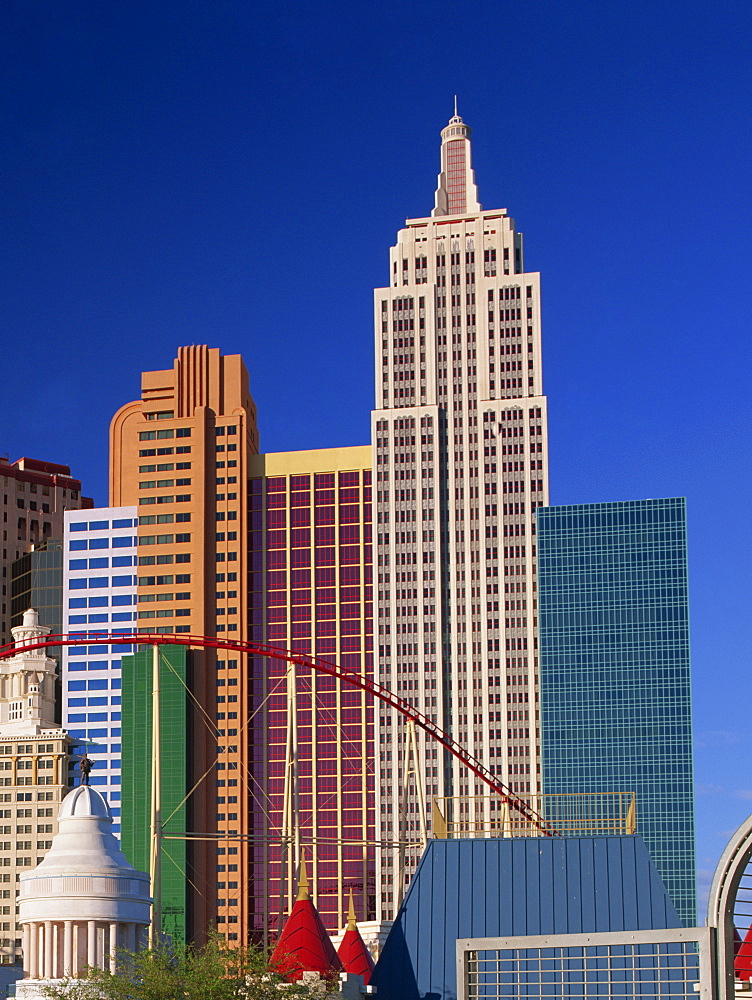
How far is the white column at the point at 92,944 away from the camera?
66.8 meters

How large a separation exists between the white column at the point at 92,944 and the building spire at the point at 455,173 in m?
127

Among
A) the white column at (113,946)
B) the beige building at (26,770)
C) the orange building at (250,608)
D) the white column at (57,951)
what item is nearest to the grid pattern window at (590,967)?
the white column at (113,946)

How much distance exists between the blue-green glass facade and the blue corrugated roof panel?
286 feet

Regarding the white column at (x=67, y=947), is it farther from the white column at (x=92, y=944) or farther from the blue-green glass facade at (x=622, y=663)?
the blue-green glass facade at (x=622, y=663)

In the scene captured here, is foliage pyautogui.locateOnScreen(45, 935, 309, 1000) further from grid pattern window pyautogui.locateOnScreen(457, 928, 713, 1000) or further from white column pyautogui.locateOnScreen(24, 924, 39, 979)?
grid pattern window pyautogui.locateOnScreen(457, 928, 713, 1000)

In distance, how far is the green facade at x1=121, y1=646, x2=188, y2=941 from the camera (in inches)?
6422

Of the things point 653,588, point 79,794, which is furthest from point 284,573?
point 79,794

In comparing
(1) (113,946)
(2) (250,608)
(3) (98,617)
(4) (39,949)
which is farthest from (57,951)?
(3) (98,617)

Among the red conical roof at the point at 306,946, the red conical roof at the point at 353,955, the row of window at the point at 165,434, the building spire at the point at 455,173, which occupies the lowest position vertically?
the red conical roof at the point at 353,955

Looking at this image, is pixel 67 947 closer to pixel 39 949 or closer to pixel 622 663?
pixel 39 949

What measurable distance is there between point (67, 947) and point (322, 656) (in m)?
108

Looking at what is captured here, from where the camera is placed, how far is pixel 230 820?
169625 mm

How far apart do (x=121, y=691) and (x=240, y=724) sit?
41.9 feet

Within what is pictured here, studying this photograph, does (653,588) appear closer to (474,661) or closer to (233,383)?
(474,661)
